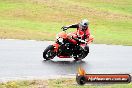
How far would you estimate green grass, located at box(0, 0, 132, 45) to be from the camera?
96.9 ft

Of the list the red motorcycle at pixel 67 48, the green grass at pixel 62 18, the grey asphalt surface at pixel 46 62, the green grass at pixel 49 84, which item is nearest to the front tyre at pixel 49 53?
the red motorcycle at pixel 67 48

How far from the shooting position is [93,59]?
21000mm

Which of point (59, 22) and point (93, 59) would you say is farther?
point (59, 22)

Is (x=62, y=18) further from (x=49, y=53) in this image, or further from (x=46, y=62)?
(x=46, y=62)

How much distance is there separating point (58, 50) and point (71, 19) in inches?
843

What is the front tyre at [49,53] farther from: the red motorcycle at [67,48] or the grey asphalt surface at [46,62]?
the grey asphalt surface at [46,62]

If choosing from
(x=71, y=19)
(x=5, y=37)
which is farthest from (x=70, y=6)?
(x=5, y=37)

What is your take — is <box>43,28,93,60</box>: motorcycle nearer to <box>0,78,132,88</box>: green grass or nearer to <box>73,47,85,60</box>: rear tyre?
<box>73,47,85,60</box>: rear tyre

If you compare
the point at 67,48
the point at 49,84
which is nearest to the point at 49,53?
the point at 67,48

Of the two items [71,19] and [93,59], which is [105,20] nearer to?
[71,19]

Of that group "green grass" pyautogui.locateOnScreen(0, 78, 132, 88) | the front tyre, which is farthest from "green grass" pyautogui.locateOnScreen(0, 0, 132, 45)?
"green grass" pyautogui.locateOnScreen(0, 78, 132, 88)

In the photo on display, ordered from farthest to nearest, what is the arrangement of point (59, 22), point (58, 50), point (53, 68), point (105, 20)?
point (105, 20), point (59, 22), point (58, 50), point (53, 68)

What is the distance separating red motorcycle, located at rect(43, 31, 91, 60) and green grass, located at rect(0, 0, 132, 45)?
6607 mm

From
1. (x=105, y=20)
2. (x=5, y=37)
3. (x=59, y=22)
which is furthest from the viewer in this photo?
(x=105, y=20)
